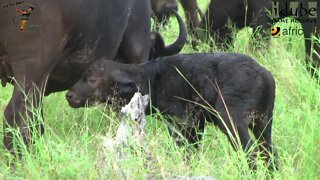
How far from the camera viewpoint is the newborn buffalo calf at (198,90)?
5.93 m

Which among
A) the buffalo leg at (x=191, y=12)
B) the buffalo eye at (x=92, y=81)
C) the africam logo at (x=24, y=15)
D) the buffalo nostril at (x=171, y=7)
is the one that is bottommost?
the buffalo leg at (x=191, y=12)

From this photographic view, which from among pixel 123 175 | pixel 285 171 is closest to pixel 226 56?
pixel 285 171

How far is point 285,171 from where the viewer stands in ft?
16.5

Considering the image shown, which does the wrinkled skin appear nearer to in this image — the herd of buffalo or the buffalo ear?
the herd of buffalo

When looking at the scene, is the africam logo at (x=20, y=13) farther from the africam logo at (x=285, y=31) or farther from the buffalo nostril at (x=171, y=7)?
the africam logo at (x=285, y=31)

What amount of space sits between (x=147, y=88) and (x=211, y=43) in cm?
309

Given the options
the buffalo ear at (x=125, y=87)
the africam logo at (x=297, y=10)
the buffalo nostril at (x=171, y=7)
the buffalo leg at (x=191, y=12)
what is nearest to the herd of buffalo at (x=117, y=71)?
the buffalo ear at (x=125, y=87)

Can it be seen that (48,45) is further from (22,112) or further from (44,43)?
(22,112)

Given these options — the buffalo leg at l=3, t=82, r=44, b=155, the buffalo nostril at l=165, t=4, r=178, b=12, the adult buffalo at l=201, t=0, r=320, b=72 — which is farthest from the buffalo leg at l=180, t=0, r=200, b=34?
the buffalo leg at l=3, t=82, r=44, b=155

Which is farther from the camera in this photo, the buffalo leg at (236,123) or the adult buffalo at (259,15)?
the adult buffalo at (259,15)

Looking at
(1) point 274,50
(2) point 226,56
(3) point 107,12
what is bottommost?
(1) point 274,50

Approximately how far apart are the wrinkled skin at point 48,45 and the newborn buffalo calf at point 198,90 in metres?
0.36

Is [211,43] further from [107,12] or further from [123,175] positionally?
[123,175]

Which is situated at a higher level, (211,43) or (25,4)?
(25,4)
